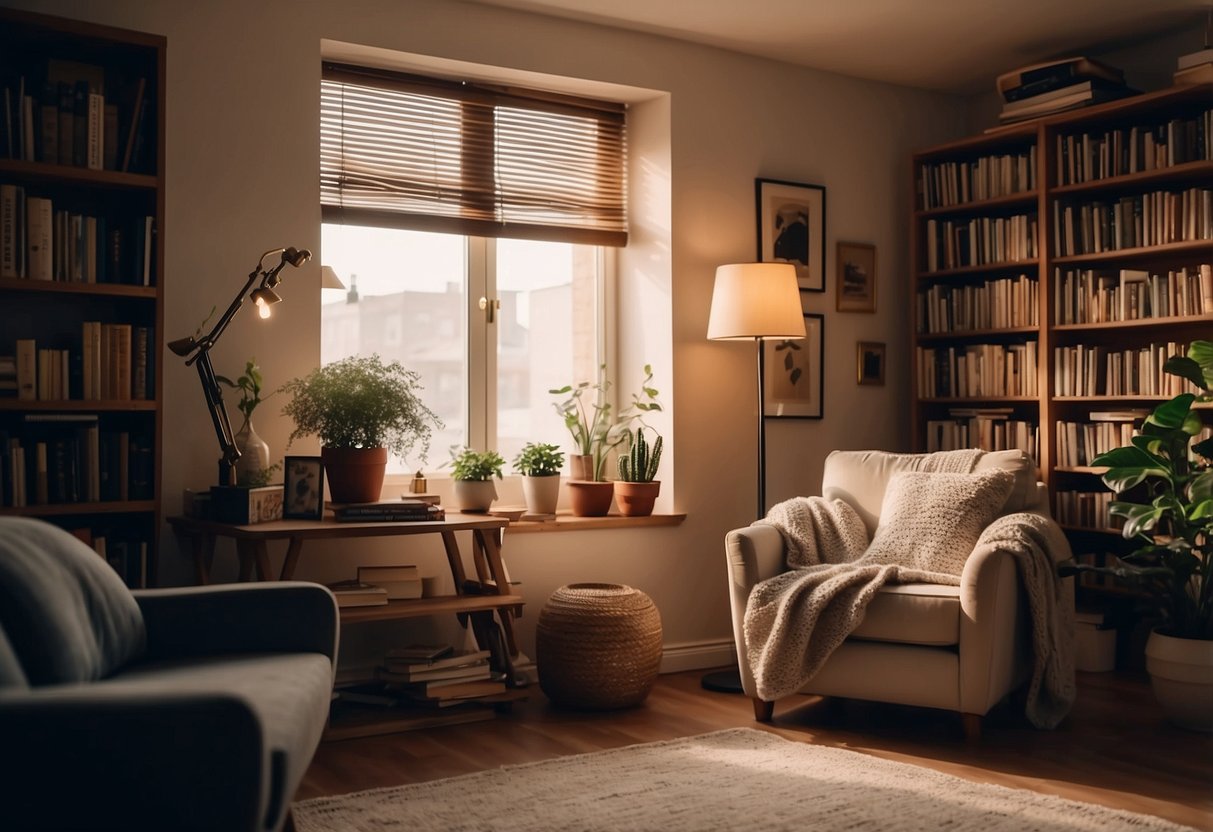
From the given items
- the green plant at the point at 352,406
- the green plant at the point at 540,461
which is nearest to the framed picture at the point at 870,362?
the green plant at the point at 540,461

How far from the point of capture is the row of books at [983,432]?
4973mm

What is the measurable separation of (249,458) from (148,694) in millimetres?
2051

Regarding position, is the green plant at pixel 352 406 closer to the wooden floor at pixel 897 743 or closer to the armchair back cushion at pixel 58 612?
the wooden floor at pixel 897 743

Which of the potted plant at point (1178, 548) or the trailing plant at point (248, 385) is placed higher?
the trailing plant at point (248, 385)

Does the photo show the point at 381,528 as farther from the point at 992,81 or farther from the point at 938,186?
the point at 992,81

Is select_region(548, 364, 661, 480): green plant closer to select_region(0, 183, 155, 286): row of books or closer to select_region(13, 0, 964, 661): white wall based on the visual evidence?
select_region(13, 0, 964, 661): white wall

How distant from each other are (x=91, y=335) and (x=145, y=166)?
1.79 feet

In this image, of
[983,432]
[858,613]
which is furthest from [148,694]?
[983,432]

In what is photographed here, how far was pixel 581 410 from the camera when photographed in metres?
4.89

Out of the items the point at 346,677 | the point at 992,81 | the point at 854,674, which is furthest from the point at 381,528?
the point at 992,81

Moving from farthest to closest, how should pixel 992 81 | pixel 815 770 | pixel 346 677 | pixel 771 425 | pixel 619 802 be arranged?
1. pixel 992 81
2. pixel 771 425
3. pixel 346 677
4. pixel 815 770
5. pixel 619 802

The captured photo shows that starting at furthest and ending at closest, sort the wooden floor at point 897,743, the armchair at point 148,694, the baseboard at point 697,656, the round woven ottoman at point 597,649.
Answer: the baseboard at point 697,656 → the round woven ottoman at point 597,649 → the wooden floor at point 897,743 → the armchair at point 148,694

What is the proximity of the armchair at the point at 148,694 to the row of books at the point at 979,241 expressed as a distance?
352 cm

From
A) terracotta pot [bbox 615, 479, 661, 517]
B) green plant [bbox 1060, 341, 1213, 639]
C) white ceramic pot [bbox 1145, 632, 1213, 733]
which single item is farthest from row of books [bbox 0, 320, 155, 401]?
white ceramic pot [bbox 1145, 632, 1213, 733]
